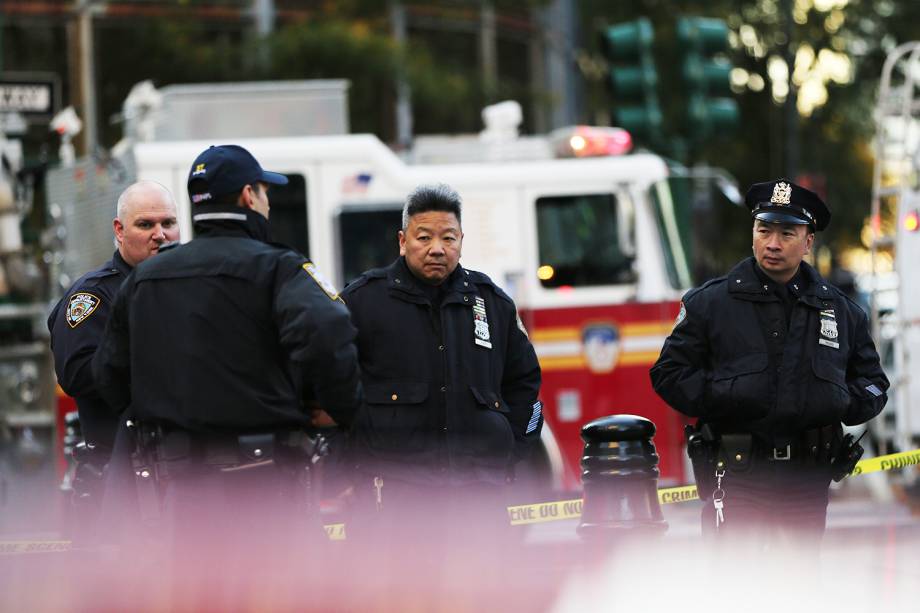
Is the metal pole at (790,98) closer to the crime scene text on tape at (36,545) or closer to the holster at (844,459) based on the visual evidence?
the holster at (844,459)

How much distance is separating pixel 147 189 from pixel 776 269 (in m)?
2.41

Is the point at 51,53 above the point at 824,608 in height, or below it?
above

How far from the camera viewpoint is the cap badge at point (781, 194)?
570cm

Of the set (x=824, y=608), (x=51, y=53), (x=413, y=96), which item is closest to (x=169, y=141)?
(x=824, y=608)

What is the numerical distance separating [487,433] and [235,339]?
1.25 meters

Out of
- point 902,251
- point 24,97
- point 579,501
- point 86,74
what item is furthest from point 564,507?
point 86,74

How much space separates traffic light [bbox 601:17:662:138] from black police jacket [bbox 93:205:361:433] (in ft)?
24.6

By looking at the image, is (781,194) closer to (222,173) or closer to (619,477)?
(619,477)

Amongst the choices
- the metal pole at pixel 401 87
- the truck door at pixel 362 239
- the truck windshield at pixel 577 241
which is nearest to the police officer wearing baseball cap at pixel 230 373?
the truck door at pixel 362 239

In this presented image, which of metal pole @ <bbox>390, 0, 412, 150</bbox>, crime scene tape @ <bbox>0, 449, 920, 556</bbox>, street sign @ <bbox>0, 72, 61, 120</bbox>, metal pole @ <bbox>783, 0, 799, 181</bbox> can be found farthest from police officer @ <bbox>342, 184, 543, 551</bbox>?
metal pole @ <bbox>783, 0, 799, 181</bbox>

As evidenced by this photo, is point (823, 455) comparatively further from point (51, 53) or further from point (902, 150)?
point (51, 53)

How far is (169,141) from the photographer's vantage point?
10500 mm

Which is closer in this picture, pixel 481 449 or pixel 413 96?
pixel 481 449

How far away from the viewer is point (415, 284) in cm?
571
